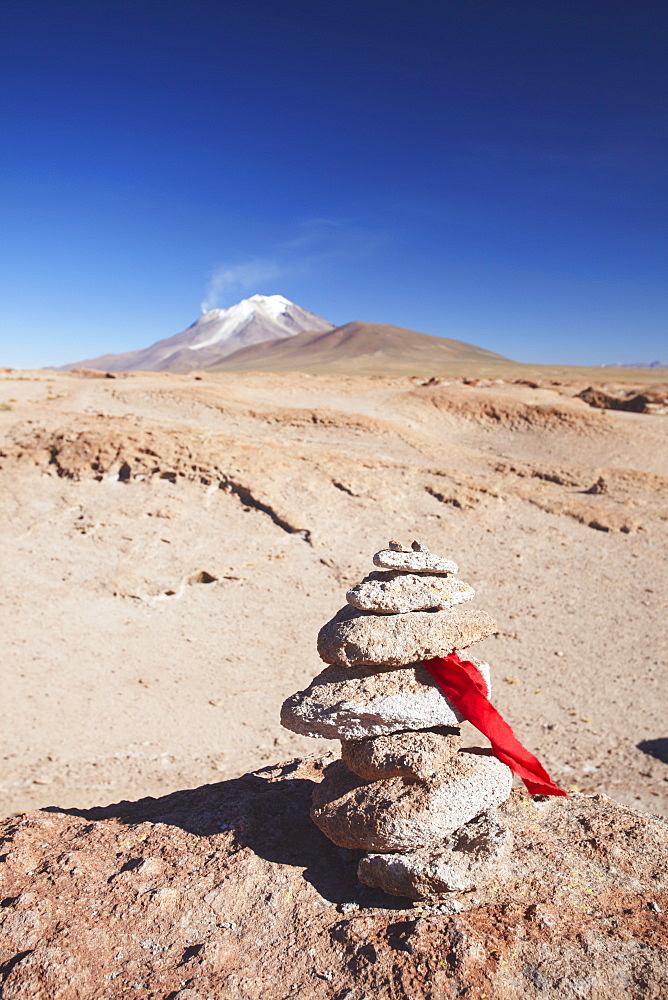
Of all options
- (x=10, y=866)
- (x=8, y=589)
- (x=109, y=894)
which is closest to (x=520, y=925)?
(x=109, y=894)

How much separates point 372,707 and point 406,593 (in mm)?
771

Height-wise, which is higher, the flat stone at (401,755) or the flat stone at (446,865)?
the flat stone at (401,755)

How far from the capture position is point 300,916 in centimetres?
333

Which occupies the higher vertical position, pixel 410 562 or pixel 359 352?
pixel 359 352

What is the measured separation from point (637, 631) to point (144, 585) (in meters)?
7.39

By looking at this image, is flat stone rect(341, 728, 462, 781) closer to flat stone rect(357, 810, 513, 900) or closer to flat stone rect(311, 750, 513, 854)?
flat stone rect(311, 750, 513, 854)

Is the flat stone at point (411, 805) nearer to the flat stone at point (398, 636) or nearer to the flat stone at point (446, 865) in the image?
the flat stone at point (446, 865)

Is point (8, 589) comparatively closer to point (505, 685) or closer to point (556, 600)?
point (505, 685)

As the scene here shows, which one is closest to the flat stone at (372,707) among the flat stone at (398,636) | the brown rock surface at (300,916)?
the flat stone at (398,636)

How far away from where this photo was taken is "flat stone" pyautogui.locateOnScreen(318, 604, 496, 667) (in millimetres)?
3748

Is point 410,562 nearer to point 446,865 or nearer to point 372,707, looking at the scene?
point 372,707

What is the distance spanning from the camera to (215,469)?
37.3 feet

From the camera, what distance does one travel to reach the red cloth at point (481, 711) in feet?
12.1

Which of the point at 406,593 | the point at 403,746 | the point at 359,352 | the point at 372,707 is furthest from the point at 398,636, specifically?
the point at 359,352
